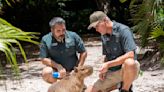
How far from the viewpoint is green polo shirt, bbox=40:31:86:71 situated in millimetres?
5680

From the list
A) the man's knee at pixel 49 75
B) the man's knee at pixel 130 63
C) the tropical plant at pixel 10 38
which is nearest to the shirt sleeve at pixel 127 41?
the man's knee at pixel 130 63

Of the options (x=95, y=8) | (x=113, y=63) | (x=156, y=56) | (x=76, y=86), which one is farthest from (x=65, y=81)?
(x=95, y=8)

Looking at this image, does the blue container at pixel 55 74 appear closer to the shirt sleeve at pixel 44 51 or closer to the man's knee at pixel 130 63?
the shirt sleeve at pixel 44 51

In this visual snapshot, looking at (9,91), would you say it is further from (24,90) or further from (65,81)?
(65,81)

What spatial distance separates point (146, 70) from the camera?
30.6ft

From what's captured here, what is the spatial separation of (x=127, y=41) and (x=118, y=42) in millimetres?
146

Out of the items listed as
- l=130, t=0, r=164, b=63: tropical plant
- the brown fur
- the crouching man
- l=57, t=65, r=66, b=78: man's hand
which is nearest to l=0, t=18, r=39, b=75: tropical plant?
the brown fur

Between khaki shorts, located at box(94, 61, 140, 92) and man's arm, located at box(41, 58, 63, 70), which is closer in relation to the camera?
khaki shorts, located at box(94, 61, 140, 92)

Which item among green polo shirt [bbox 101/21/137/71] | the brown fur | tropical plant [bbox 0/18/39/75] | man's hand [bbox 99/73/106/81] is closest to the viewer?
tropical plant [bbox 0/18/39/75]

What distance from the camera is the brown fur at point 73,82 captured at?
493 cm

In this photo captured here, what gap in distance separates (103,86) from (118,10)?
52.0ft

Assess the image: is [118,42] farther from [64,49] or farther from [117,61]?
[64,49]

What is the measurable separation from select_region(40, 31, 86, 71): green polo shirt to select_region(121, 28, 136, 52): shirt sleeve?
0.70m

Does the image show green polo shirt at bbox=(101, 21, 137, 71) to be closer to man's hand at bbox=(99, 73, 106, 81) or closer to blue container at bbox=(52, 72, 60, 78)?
man's hand at bbox=(99, 73, 106, 81)
